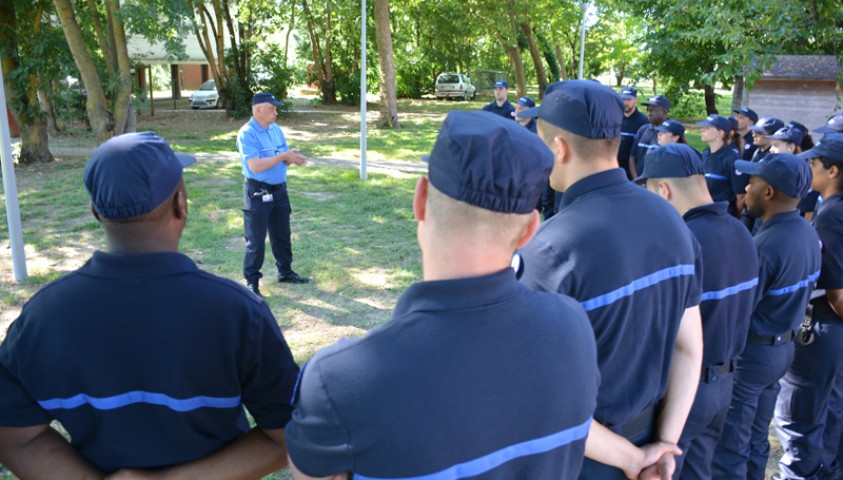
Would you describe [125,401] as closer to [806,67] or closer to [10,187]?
[10,187]

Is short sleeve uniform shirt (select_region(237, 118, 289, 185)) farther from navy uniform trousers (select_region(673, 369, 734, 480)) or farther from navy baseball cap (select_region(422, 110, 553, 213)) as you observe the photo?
navy baseball cap (select_region(422, 110, 553, 213))

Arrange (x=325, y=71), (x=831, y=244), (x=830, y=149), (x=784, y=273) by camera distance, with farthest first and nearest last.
A: (x=325, y=71) < (x=830, y=149) < (x=831, y=244) < (x=784, y=273)

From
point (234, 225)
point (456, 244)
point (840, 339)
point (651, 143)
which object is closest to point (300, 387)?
point (456, 244)

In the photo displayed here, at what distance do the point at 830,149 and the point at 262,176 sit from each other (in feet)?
16.0

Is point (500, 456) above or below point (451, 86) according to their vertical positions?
below

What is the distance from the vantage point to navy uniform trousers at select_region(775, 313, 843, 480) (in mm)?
3740

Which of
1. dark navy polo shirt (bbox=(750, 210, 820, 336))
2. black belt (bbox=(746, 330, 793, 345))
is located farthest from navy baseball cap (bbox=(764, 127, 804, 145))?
black belt (bbox=(746, 330, 793, 345))

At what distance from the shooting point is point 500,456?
1.41 meters

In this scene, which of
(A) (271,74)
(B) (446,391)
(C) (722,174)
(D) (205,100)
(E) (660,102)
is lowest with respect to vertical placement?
(C) (722,174)

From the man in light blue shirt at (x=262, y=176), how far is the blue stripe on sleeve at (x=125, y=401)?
469 centimetres

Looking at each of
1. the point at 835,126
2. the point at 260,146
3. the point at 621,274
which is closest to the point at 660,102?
the point at 835,126

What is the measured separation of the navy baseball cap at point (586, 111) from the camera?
2455 mm

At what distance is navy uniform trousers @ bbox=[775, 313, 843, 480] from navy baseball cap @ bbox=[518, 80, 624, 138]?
2.23 m

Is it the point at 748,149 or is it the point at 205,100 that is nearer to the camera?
the point at 748,149
